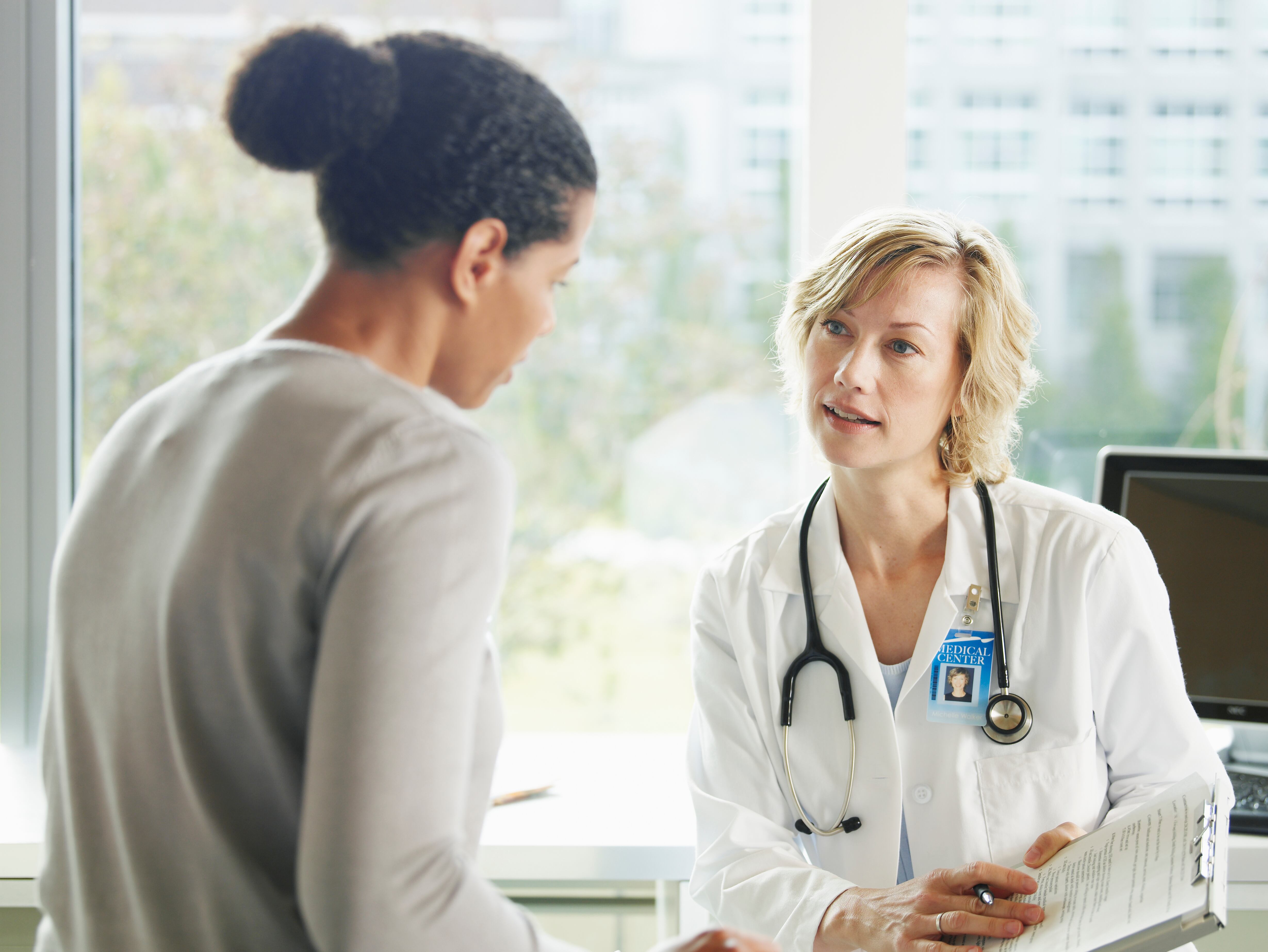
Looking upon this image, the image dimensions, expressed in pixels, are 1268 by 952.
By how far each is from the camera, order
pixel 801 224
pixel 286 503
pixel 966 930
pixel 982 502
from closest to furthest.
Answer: pixel 286 503
pixel 966 930
pixel 982 502
pixel 801 224

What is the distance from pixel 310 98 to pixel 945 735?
3.66 ft

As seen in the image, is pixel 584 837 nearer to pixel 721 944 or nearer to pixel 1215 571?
pixel 721 944

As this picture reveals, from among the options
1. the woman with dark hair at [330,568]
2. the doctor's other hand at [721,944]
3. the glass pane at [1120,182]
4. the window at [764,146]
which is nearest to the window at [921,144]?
the glass pane at [1120,182]

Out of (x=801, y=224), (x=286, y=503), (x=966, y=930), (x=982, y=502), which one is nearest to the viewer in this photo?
(x=286, y=503)

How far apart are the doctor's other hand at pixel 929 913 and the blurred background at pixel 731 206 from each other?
0.95 metres

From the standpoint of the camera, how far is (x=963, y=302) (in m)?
1.46

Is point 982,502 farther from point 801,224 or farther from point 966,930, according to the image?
point 801,224

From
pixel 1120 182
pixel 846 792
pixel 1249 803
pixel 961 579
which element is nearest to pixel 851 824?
pixel 846 792

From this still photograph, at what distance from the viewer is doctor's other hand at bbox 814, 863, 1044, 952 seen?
112 cm

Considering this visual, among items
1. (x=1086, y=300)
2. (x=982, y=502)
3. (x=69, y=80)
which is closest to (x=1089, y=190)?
(x=1086, y=300)

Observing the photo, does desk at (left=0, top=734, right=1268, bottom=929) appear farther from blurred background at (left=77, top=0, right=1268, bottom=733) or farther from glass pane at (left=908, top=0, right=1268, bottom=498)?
glass pane at (left=908, top=0, right=1268, bottom=498)

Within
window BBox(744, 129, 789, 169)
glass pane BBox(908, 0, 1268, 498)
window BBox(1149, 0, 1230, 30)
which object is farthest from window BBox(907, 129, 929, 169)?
window BBox(1149, 0, 1230, 30)

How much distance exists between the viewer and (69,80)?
6.61 feet

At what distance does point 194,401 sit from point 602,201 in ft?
4.88
